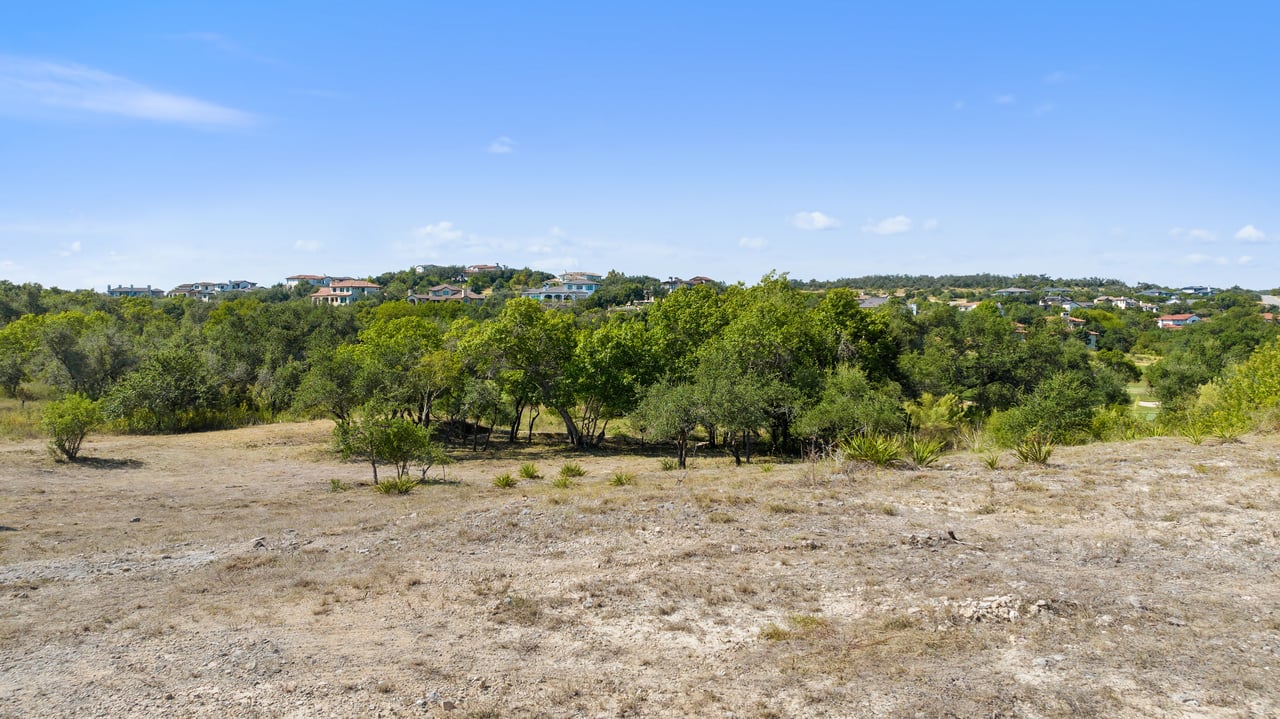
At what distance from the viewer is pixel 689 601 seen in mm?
8820

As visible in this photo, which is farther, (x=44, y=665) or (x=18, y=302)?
(x=18, y=302)

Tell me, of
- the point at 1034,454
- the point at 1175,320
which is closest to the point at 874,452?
the point at 1034,454

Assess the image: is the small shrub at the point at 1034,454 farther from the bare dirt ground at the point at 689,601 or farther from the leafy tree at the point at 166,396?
the leafy tree at the point at 166,396

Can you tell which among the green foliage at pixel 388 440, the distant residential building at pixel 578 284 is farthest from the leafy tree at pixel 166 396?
the distant residential building at pixel 578 284

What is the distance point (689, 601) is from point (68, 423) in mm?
24887

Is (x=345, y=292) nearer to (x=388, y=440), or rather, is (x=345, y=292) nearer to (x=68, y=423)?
(x=68, y=423)

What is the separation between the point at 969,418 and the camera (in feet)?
133

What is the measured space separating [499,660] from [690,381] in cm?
2627

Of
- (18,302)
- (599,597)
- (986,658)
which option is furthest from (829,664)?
(18,302)

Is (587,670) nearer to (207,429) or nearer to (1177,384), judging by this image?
(207,429)

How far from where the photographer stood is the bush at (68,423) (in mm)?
23859

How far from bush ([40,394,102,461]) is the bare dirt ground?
940 cm

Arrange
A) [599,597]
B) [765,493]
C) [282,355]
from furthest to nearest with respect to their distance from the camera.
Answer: [282,355] < [765,493] < [599,597]

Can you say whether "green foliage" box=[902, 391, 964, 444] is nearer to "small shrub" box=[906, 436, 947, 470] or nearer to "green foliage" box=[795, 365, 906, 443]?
"green foliage" box=[795, 365, 906, 443]
